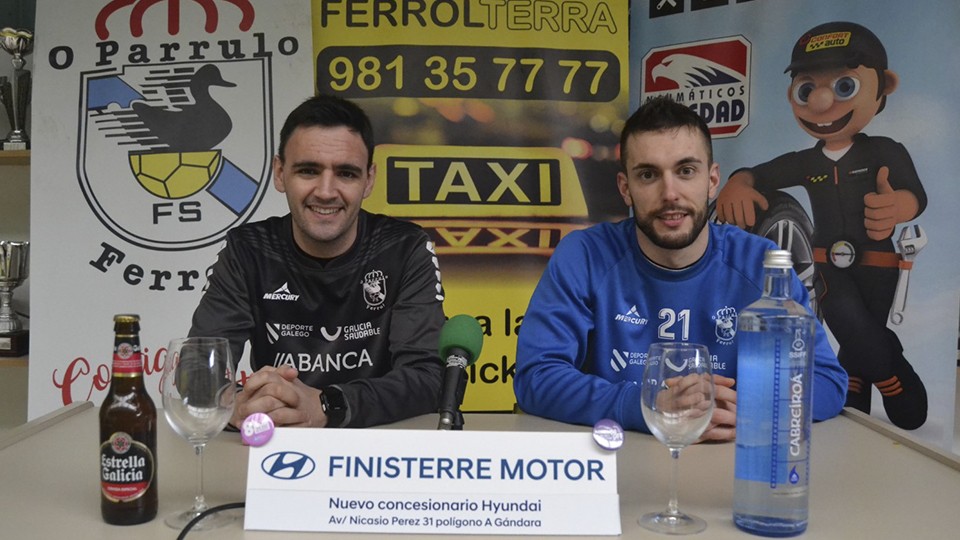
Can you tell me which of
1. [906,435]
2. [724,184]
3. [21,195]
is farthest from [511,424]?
[21,195]

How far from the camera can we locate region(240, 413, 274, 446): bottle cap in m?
0.86

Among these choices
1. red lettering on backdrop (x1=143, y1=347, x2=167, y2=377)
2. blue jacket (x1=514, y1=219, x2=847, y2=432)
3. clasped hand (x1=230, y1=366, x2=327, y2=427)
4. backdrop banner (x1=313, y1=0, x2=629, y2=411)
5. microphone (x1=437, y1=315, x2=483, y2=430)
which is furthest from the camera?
backdrop banner (x1=313, y1=0, x2=629, y2=411)

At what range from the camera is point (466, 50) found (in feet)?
9.11

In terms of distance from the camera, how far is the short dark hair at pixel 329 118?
1.86m

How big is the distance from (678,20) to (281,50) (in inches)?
56.3

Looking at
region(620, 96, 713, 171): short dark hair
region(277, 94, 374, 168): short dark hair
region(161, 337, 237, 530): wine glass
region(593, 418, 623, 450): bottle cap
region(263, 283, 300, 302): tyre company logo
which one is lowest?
region(593, 418, 623, 450): bottle cap

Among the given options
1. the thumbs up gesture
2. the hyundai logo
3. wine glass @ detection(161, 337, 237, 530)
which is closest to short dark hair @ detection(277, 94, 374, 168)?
wine glass @ detection(161, 337, 237, 530)

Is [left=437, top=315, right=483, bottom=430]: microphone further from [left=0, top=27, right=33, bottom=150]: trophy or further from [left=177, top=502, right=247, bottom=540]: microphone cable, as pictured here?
[left=0, top=27, right=33, bottom=150]: trophy

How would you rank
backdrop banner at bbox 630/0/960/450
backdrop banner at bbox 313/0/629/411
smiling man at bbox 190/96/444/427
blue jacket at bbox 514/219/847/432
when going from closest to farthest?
blue jacket at bbox 514/219/847/432 < smiling man at bbox 190/96/444/427 < backdrop banner at bbox 630/0/960/450 < backdrop banner at bbox 313/0/629/411

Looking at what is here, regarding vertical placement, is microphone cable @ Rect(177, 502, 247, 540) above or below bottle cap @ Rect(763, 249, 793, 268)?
below

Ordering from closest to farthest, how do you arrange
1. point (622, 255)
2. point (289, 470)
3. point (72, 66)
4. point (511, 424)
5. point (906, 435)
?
point (289, 470) → point (906, 435) → point (511, 424) → point (622, 255) → point (72, 66)

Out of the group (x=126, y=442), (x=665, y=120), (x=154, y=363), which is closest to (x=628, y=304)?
(x=665, y=120)

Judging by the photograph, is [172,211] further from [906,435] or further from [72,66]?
[906,435]

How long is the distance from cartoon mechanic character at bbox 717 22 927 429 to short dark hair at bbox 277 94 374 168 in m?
1.50
